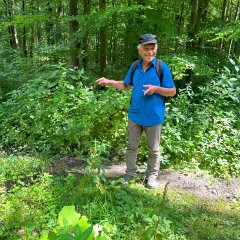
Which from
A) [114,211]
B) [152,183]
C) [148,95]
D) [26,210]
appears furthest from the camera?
[152,183]

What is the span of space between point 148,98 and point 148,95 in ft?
0.14

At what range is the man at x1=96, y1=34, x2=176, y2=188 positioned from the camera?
3.69 metres

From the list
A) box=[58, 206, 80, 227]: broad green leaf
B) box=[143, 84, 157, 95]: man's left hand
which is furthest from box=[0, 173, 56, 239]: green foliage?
box=[143, 84, 157, 95]: man's left hand

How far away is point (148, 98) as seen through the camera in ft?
12.5

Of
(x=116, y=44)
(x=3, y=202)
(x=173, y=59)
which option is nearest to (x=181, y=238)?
(x=3, y=202)

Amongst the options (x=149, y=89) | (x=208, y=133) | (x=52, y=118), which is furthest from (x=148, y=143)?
(x=52, y=118)

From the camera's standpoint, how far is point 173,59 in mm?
6062

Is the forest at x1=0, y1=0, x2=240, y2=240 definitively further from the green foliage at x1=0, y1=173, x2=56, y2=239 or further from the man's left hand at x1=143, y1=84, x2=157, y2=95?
the man's left hand at x1=143, y1=84, x2=157, y2=95

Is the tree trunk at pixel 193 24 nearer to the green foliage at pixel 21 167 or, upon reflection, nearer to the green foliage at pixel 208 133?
the green foliage at pixel 208 133

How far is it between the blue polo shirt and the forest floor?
957 mm

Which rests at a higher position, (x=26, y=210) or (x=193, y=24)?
(x=193, y=24)

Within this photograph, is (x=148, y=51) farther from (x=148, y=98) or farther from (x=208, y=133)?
(x=208, y=133)

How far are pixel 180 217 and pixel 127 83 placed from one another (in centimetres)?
192

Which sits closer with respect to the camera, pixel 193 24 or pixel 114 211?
pixel 114 211
